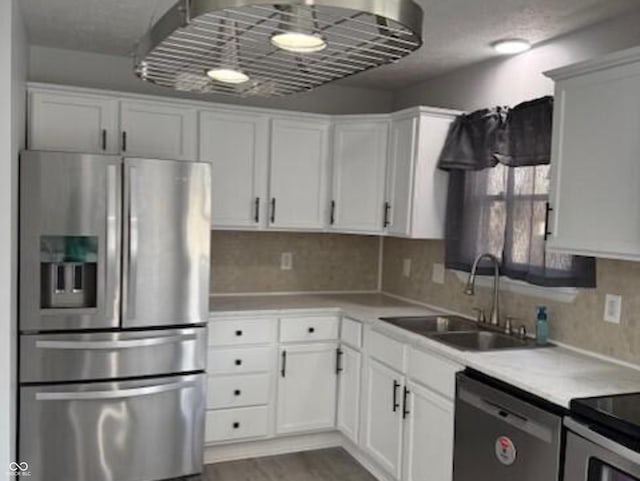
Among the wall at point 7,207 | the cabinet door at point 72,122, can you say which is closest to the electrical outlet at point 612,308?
the wall at point 7,207

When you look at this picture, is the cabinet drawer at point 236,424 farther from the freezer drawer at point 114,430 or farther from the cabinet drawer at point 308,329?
the cabinet drawer at point 308,329

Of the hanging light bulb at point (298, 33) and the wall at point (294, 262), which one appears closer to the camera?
the hanging light bulb at point (298, 33)

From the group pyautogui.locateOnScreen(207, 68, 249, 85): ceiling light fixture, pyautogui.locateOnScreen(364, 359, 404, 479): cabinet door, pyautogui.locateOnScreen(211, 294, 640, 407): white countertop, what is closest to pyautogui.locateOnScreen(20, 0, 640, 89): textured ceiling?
pyautogui.locateOnScreen(207, 68, 249, 85): ceiling light fixture

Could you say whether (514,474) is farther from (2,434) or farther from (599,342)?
(2,434)

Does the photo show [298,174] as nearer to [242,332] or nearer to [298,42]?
[242,332]

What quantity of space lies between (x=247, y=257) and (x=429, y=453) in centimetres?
181

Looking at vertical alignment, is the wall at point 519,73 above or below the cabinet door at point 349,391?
above

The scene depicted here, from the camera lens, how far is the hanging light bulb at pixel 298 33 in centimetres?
126

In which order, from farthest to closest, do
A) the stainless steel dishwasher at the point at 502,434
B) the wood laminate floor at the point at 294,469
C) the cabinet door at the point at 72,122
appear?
1. the wood laminate floor at the point at 294,469
2. the cabinet door at the point at 72,122
3. the stainless steel dishwasher at the point at 502,434

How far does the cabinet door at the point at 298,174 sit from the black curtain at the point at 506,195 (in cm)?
83

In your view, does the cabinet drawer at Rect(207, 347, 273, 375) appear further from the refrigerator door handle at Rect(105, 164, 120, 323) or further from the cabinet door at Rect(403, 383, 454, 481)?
the cabinet door at Rect(403, 383, 454, 481)

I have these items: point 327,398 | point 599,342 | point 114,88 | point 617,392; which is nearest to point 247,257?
point 327,398

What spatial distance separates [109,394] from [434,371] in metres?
1.57

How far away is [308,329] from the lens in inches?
141
